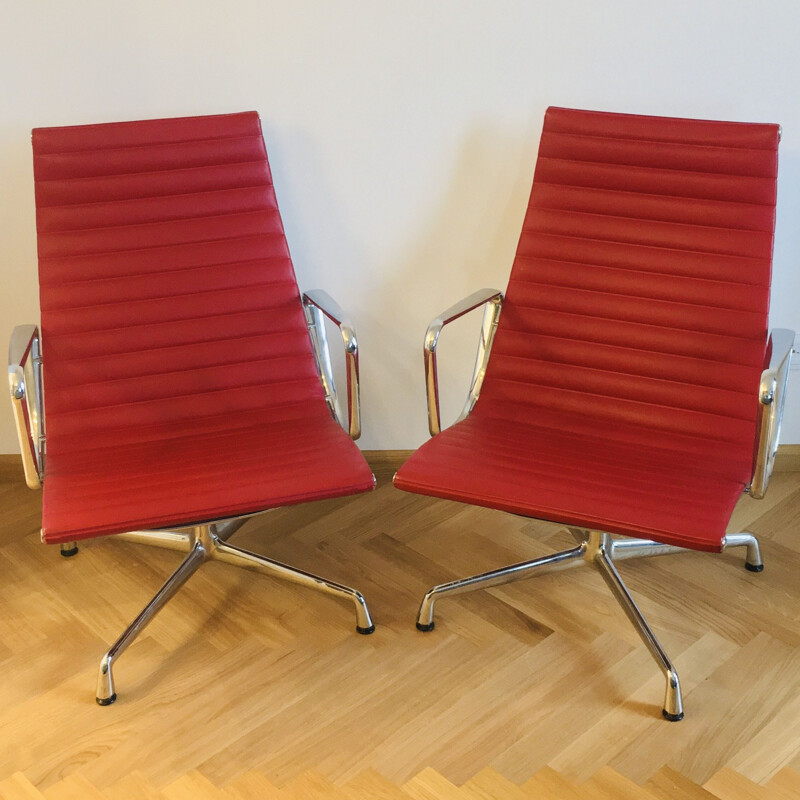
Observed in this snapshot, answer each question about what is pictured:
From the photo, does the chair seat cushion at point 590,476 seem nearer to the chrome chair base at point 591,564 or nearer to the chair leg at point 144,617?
the chrome chair base at point 591,564

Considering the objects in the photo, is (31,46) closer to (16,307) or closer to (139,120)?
(139,120)

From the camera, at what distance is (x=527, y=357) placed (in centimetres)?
235

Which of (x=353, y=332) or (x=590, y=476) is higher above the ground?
(x=353, y=332)

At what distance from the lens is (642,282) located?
225 cm

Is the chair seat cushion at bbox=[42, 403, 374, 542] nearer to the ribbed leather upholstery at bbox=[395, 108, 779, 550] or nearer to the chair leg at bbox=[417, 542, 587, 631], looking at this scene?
the ribbed leather upholstery at bbox=[395, 108, 779, 550]

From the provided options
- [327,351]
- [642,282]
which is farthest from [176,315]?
[642,282]

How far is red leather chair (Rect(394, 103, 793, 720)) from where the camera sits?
212 cm

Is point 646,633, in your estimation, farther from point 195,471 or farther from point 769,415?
point 195,471

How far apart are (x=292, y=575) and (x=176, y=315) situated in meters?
0.65

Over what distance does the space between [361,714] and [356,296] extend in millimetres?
1134

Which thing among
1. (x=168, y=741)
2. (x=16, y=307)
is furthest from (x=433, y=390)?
(x=16, y=307)

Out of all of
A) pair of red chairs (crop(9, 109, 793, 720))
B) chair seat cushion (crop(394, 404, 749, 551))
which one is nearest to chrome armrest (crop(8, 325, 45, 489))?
pair of red chairs (crop(9, 109, 793, 720))

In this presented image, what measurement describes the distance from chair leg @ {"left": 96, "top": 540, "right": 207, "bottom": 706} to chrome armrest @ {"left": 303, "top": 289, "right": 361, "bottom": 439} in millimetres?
452

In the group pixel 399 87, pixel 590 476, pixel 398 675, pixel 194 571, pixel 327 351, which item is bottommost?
pixel 398 675
